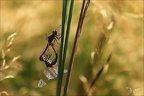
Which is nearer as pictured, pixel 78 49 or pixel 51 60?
pixel 51 60

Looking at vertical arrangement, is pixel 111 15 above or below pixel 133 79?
above

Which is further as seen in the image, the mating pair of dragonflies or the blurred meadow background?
the blurred meadow background

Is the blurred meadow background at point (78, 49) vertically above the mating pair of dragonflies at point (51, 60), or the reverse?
the mating pair of dragonflies at point (51, 60)

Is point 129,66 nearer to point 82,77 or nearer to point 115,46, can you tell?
point 115,46

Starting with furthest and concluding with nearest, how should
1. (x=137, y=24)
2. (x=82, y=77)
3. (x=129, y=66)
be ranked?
(x=137, y=24) → (x=129, y=66) → (x=82, y=77)

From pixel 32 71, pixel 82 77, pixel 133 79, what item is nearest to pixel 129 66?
pixel 133 79

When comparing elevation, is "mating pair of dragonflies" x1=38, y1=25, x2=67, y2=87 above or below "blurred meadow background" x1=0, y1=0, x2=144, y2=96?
above

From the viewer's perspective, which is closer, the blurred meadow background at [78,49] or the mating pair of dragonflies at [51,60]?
the mating pair of dragonflies at [51,60]

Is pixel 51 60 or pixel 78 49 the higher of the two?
pixel 51 60
